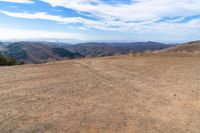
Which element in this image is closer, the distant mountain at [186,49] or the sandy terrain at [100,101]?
the sandy terrain at [100,101]

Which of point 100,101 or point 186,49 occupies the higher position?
point 100,101

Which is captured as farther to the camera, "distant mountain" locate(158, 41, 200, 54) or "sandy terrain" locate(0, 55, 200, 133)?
"distant mountain" locate(158, 41, 200, 54)

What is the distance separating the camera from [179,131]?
6035mm

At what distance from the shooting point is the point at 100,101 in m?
8.17

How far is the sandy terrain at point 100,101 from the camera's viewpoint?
6184 millimetres

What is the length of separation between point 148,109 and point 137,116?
0.71 m

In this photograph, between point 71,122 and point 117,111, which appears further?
point 117,111

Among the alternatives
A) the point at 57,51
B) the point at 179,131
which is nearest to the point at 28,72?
the point at 179,131

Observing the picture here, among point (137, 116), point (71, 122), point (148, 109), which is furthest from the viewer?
point (148, 109)

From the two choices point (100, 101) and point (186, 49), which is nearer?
A: point (100, 101)

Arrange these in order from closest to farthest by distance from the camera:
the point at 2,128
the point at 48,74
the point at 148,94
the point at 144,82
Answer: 1. the point at 2,128
2. the point at 148,94
3. the point at 144,82
4. the point at 48,74

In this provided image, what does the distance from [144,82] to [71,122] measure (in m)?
5.29

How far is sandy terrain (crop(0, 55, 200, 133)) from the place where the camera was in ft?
20.3

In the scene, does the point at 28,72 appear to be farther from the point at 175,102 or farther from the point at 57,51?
the point at 57,51
